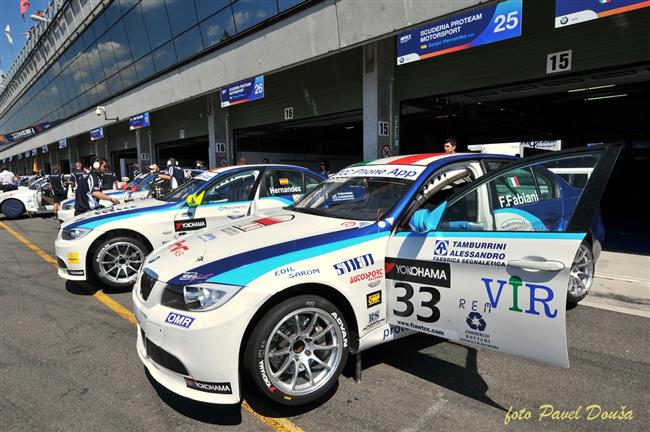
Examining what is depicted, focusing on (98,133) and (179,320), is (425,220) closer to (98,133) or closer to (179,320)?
(179,320)

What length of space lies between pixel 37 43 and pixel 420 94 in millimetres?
40714

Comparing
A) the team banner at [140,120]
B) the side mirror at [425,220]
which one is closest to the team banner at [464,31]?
the side mirror at [425,220]

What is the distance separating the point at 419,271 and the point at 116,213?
4177mm

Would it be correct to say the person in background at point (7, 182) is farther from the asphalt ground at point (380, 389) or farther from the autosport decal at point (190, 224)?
the asphalt ground at point (380, 389)

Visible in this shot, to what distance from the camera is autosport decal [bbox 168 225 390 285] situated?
2.42 m

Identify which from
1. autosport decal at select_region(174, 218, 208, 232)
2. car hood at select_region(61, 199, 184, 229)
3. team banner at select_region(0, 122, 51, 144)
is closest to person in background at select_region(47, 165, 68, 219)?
car hood at select_region(61, 199, 184, 229)

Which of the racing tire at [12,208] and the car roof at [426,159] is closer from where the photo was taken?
the car roof at [426,159]

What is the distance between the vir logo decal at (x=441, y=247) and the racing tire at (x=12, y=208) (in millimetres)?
16075

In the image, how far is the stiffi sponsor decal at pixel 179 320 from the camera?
233 cm

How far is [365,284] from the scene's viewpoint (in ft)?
9.07

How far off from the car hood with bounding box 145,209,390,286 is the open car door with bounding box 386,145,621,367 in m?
0.42

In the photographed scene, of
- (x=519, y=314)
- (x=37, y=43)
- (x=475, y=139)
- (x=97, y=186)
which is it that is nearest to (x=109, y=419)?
(x=519, y=314)

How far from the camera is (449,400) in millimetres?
2703

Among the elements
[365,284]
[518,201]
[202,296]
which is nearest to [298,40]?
[518,201]
